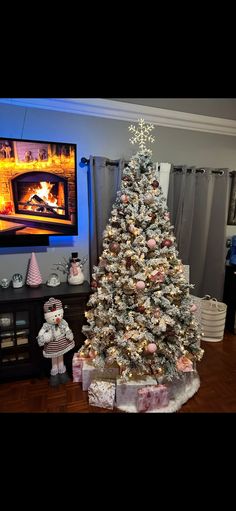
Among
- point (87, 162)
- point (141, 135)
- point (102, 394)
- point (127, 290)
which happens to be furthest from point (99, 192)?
point (102, 394)

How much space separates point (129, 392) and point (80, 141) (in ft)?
7.15

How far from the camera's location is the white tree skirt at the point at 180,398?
171 cm

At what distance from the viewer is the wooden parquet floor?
1.76 meters

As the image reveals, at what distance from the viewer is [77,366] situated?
2.02m

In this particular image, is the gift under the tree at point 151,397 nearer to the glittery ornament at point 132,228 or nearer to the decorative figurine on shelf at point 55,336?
the decorative figurine on shelf at point 55,336

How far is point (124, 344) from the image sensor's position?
175 cm

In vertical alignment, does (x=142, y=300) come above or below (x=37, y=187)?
below

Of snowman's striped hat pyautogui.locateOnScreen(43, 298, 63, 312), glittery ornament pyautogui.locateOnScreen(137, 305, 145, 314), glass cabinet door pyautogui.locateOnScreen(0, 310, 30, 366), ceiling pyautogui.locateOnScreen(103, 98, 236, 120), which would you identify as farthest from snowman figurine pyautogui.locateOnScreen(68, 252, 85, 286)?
ceiling pyautogui.locateOnScreen(103, 98, 236, 120)

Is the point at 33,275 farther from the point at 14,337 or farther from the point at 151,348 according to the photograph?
the point at 151,348

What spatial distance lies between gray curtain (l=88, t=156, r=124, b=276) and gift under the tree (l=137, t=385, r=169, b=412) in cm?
124

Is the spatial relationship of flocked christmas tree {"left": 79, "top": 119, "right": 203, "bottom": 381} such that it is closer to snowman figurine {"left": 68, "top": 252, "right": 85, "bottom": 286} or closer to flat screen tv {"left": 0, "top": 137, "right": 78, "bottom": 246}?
snowman figurine {"left": 68, "top": 252, "right": 85, "bottom": 286}
